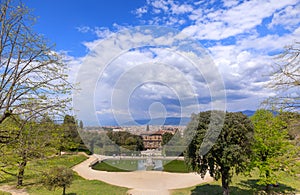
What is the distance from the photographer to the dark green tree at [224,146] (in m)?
10.9

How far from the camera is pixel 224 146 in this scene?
11070 millimetres

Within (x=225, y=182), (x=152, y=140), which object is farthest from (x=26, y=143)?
(x=152, y=140)

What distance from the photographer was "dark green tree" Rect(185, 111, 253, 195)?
10.9m

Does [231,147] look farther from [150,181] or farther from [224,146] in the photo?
[150,181]

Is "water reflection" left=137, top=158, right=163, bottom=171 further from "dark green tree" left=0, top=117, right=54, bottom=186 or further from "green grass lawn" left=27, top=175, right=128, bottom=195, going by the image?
"dark green tree" left=0, top=117, right=54, bottom=186

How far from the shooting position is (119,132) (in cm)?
2247

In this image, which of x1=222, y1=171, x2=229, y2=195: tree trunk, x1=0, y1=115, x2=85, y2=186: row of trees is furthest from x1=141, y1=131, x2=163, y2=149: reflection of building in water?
x1=0, y1=115, x2=85, y2=186: row of trees

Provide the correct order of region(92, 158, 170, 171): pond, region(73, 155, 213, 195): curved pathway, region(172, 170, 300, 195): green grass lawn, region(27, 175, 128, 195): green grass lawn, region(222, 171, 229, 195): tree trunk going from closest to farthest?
region(222, 171, 229, 195): tree trunk, region(172, 170, 300, 195): green grass lawn, region(27, 175, 128, 195): green grass lawn, region(73, 155, 213, 195): curved pathway, region(92, 158, 170, 171): pond

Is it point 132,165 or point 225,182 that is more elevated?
point 225,182

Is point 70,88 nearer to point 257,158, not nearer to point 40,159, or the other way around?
point 40,159

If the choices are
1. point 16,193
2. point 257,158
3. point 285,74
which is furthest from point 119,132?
point 285,74

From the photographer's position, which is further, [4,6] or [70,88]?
[70,88]

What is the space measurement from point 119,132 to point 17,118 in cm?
1780

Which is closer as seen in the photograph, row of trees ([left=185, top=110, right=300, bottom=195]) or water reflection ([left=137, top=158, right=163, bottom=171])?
row of trees ([left=185, top=110, right=300, bottom=195])
